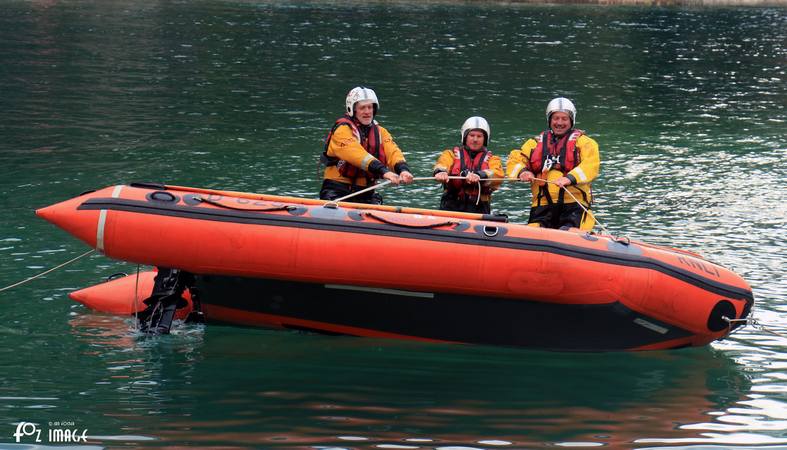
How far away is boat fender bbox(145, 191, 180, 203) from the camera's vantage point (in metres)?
7.69

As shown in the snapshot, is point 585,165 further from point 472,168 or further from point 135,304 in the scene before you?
point 135,304

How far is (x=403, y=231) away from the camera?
296 inches

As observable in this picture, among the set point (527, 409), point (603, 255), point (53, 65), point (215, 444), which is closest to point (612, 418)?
point (527, 409)

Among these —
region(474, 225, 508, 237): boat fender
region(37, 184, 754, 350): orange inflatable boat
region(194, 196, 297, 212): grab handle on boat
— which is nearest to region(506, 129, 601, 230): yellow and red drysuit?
region(37, 184, 754, 350): orange inflatable boat

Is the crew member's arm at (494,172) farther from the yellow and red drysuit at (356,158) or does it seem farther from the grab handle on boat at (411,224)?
the grab handle on boat at (411,224)

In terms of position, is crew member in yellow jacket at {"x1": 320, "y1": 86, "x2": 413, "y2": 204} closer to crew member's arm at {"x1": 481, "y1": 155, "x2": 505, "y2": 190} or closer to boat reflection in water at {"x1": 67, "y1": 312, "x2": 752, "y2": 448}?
crew member's arm at {"x1": 481, "y1": 155, "x2": 505, "y2": 190}

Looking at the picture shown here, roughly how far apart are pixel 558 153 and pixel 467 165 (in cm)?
74

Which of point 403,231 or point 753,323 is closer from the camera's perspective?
point 403,231

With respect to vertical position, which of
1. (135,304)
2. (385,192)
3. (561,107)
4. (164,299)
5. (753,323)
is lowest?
(135,304)

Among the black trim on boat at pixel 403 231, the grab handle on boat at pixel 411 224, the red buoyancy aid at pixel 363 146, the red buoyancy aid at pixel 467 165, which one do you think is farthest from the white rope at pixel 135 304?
the red buoyancy aid at pixel 467 165

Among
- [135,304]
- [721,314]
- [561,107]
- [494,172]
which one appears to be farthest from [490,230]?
[135,304]

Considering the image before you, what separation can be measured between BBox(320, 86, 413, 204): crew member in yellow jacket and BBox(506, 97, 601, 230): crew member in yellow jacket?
989mm

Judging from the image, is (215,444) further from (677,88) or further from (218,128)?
(677,88)

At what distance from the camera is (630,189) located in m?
13.1
